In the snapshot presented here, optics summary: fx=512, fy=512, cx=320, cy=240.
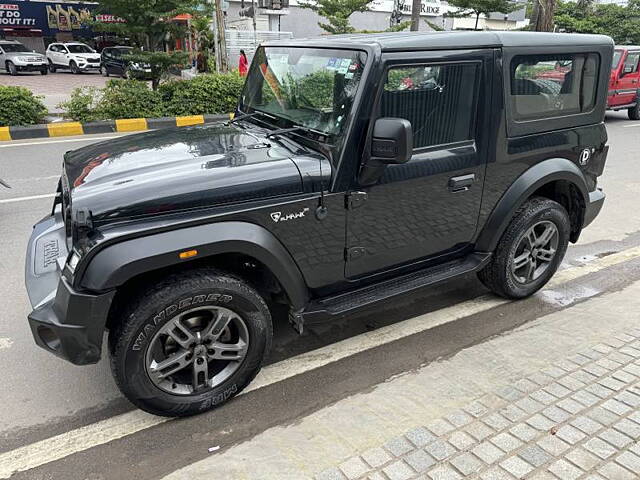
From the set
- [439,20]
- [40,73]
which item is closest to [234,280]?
[40,73]

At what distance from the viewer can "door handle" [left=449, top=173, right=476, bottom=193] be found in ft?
10.5

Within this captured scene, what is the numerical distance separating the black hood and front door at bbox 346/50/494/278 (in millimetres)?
518

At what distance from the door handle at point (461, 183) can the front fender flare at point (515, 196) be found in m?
0.37

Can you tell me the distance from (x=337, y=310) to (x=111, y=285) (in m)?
1.26

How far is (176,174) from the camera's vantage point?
8.25 feet

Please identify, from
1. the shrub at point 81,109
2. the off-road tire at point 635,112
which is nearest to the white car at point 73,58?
the shrub at point 81,109

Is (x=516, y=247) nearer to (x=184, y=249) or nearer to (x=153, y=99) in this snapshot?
(x=184, y=249)

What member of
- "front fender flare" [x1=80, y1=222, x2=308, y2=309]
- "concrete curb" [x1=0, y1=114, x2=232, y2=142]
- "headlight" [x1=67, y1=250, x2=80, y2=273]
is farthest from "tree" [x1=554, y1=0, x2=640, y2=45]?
"headlight" [x1=67, y1=250, x2=80, y2=273]

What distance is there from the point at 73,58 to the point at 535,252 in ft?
92.6

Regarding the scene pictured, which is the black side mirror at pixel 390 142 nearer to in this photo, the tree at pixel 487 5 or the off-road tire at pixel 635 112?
the off-road tire at pixel 635 112

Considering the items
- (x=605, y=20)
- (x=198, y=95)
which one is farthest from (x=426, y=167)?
(x=605, y=20)

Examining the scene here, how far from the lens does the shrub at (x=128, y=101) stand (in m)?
11.3

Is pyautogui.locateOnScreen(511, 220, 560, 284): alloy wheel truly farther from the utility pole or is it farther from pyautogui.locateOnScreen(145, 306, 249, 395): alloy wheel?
the utility pole

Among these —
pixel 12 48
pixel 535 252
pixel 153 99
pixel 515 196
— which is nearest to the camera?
pixel 515 196
